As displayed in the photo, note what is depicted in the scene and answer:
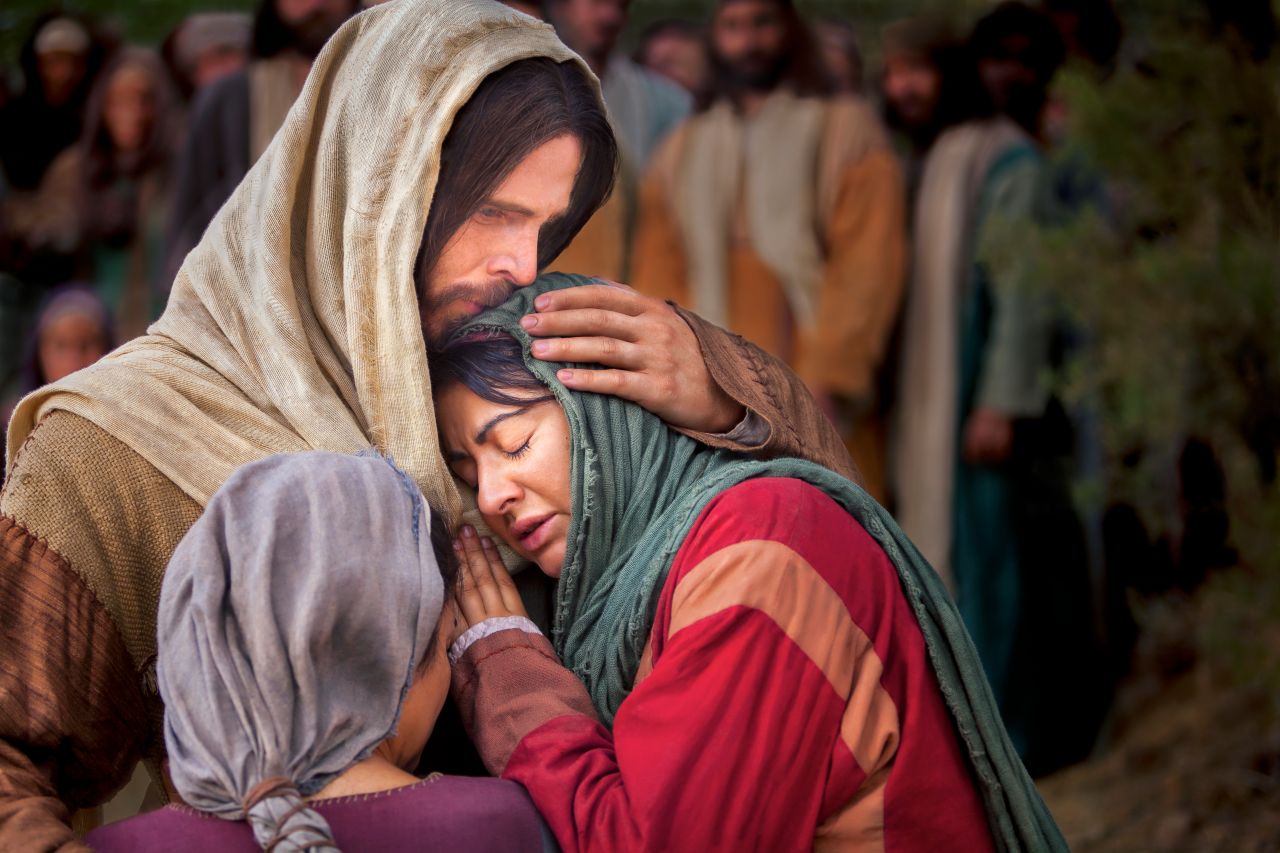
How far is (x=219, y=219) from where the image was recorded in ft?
8.84

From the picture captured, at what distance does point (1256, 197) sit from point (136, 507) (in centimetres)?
553

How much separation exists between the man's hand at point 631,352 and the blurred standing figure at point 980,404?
4891mm

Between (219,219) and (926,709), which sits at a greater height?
(219,219)

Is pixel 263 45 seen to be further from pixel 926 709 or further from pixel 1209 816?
pixel 926 709

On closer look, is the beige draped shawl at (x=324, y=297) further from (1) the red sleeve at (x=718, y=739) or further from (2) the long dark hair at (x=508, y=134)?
(1) the red sleeve at (x=718, y=739)

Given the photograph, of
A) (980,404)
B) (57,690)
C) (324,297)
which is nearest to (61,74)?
(980,404)

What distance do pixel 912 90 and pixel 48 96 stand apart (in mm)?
4294

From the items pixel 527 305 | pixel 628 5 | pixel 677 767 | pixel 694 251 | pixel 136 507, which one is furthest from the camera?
pixel 628 5

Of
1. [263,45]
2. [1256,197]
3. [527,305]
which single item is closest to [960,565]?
[1256,197]

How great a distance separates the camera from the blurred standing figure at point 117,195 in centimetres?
756

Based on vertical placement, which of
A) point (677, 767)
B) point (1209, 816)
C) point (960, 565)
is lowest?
point (1209, 816)

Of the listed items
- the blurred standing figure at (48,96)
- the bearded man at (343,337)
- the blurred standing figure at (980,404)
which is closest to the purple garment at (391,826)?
the bearded man at (343,337)

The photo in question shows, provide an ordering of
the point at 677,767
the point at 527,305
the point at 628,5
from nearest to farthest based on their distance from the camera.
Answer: the point at 677,767, the point at 527,305, the point at 628,5

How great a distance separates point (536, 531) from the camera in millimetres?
2512
